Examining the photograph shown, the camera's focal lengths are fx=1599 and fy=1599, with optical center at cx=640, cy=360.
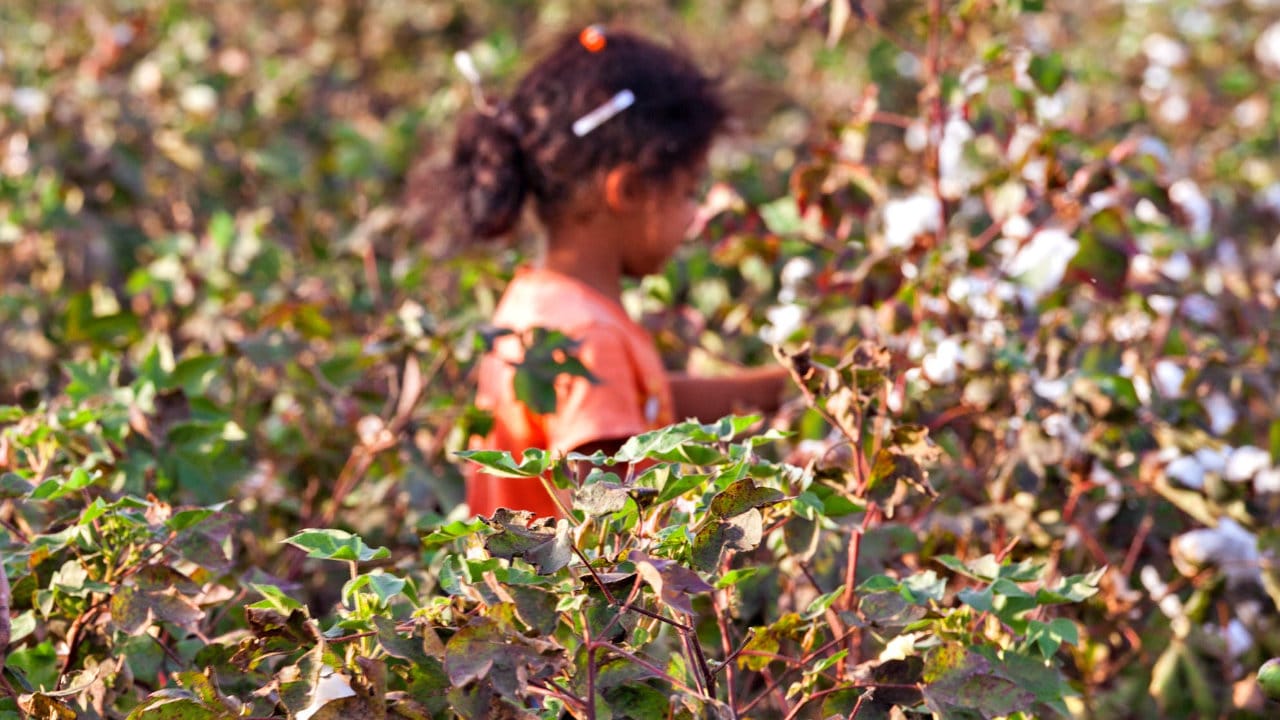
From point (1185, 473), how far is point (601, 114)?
901mm

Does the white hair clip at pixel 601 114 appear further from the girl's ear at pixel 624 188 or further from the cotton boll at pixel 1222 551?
the cotton boll at pixel 1222 551

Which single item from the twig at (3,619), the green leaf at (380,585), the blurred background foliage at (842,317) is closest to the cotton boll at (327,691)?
the green leaf at (380,585)

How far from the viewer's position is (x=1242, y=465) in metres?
2.05

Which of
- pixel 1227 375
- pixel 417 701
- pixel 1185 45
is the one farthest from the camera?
pixel 1185 45

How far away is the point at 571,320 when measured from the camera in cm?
210

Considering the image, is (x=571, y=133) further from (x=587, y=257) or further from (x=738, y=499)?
(x=738, y=499)

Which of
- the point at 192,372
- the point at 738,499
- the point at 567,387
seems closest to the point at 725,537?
the point at 738,499

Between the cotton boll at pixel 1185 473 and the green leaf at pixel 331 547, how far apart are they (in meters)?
1.14

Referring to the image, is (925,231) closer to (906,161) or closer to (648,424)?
(648,424)

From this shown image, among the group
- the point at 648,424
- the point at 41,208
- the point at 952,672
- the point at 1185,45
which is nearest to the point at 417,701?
the point at 952,672

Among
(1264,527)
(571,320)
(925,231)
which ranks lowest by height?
(1264,527)

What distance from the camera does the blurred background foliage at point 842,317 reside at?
194cm

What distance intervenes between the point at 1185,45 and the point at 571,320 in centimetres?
292

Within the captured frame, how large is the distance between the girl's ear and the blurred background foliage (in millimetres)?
193
